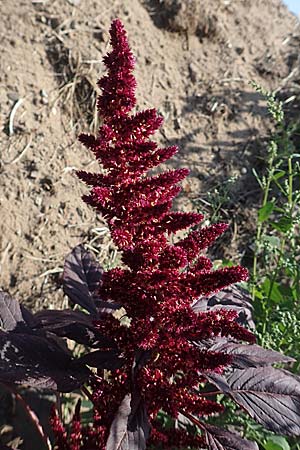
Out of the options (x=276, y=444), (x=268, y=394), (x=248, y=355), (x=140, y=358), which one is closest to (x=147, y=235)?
(x=140, y=358)

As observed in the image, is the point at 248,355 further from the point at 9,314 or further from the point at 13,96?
the point at 13,96

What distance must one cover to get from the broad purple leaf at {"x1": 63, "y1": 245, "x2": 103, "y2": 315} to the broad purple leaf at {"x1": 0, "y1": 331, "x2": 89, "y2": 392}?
0.23m

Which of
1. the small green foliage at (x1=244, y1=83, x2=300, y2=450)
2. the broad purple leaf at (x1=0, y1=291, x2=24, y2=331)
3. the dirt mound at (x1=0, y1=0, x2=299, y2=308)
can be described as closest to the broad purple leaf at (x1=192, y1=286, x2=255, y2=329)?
the small green foliage at (x1=244, y1=83, x2=300, y2=450)

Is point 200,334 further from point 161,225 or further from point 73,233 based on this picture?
point 73,233

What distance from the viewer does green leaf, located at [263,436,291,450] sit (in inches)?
77.4

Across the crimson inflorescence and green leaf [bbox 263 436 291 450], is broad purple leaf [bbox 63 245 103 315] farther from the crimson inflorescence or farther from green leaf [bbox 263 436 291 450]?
green leaf [bbox 263 436 291 450]

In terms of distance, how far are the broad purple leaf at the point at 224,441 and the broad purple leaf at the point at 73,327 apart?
0.40 metres

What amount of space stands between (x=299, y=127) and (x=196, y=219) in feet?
7.90

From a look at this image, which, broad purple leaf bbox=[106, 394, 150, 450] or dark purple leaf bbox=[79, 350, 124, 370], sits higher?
dark purple leaf bbox=[79, 350, 124, 370]

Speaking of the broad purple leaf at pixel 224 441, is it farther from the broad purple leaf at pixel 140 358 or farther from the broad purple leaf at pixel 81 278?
the broad purple leaf at pixel 81 278

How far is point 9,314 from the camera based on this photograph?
6.16 ft

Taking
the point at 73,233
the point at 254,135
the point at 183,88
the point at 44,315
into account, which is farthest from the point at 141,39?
the point at 44,315

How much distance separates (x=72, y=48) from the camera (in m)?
3.48

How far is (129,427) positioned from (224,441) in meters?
0.32
